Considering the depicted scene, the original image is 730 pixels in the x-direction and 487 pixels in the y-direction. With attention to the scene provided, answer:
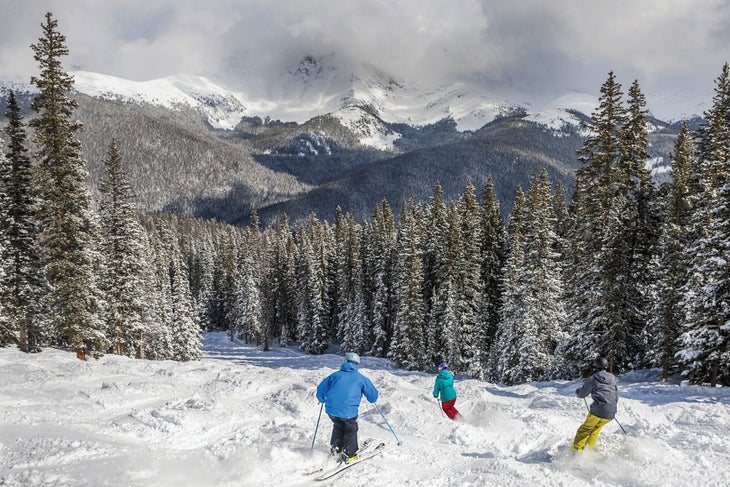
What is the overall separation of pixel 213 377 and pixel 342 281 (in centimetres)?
4310

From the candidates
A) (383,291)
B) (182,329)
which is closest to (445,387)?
(383,291)

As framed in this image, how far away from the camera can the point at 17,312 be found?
71.9ft

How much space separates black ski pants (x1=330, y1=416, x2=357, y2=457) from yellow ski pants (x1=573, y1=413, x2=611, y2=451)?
453cm

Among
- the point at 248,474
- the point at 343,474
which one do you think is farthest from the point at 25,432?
the point at 343,474

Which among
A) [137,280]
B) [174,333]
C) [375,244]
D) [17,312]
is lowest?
[174,333]

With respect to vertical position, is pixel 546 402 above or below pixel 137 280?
below

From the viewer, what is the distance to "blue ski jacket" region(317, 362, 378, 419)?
834 cm

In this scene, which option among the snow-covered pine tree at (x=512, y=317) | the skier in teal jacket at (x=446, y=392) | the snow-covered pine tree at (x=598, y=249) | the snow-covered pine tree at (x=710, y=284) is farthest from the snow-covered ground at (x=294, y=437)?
the snow-covered pine tree at (x=512, y=317)

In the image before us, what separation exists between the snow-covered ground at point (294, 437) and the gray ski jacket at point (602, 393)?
77cm

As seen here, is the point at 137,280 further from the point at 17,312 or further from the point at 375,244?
the point at 375,244

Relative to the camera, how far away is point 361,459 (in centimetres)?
836

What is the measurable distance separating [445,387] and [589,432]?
4739 mm

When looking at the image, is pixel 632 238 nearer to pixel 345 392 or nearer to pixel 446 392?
pixel 446 392

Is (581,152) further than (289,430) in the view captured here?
Yes
